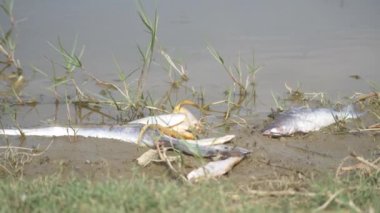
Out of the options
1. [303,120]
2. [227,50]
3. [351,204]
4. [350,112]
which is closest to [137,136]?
[303,120]

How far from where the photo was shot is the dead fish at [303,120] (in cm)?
475

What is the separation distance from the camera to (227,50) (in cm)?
670

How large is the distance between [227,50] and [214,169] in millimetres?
3127

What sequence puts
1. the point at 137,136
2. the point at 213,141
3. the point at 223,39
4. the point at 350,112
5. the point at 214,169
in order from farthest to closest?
the point at 223,39 < the point at 350,112 < the point at 137,136 < the point at 213,141 < the point at 214,169

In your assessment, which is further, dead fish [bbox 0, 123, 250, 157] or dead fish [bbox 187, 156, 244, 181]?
dead fish [bbox 0, 123, 250, 157]

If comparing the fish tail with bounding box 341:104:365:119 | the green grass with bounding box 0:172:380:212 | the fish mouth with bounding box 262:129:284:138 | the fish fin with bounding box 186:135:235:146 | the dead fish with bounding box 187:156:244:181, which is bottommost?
the fish mouth with bounding box 262:129:284:138

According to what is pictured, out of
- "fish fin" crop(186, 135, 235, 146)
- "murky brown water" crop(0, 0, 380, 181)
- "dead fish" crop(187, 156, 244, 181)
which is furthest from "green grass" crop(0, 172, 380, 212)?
"fish fin" crop(186, 135, 235, 146)

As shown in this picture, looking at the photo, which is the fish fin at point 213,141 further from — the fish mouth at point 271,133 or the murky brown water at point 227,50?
the fish mouth at point 271,133

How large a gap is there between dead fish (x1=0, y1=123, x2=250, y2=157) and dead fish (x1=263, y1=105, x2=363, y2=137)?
0.48 meters

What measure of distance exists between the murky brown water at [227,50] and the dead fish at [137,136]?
10 cm

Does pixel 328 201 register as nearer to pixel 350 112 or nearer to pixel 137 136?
pixel 137 136

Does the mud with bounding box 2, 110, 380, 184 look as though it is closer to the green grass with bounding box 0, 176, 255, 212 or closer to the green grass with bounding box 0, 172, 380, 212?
the green grass with bounding box 0, 172, 380, 212

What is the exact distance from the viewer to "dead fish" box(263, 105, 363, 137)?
475 cm

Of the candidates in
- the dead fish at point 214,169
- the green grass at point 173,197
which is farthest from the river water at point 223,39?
the green grass at point 173,197
